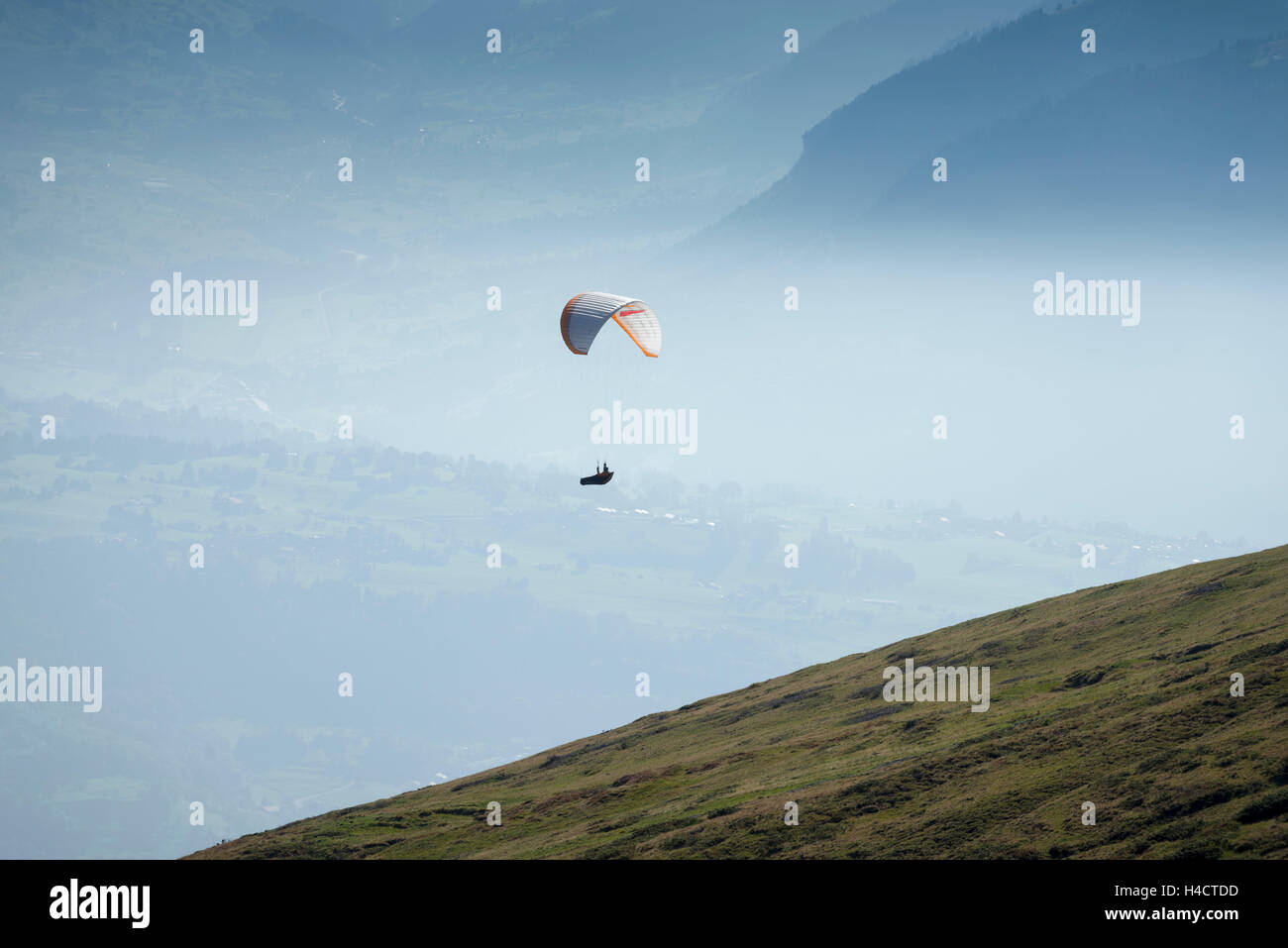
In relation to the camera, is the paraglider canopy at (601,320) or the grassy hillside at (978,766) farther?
the paraglider canopy at (601,320)

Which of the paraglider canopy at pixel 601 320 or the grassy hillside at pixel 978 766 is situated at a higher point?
the paraglider canopy at pixel 601 320

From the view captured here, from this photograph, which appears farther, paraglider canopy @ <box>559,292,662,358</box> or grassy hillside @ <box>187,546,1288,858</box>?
paraglider canopy @ <box>559,292,662,358</box>

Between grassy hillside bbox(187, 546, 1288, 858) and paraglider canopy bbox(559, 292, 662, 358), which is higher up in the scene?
paraglider canopy bbox(559, 292, 662, 358)
